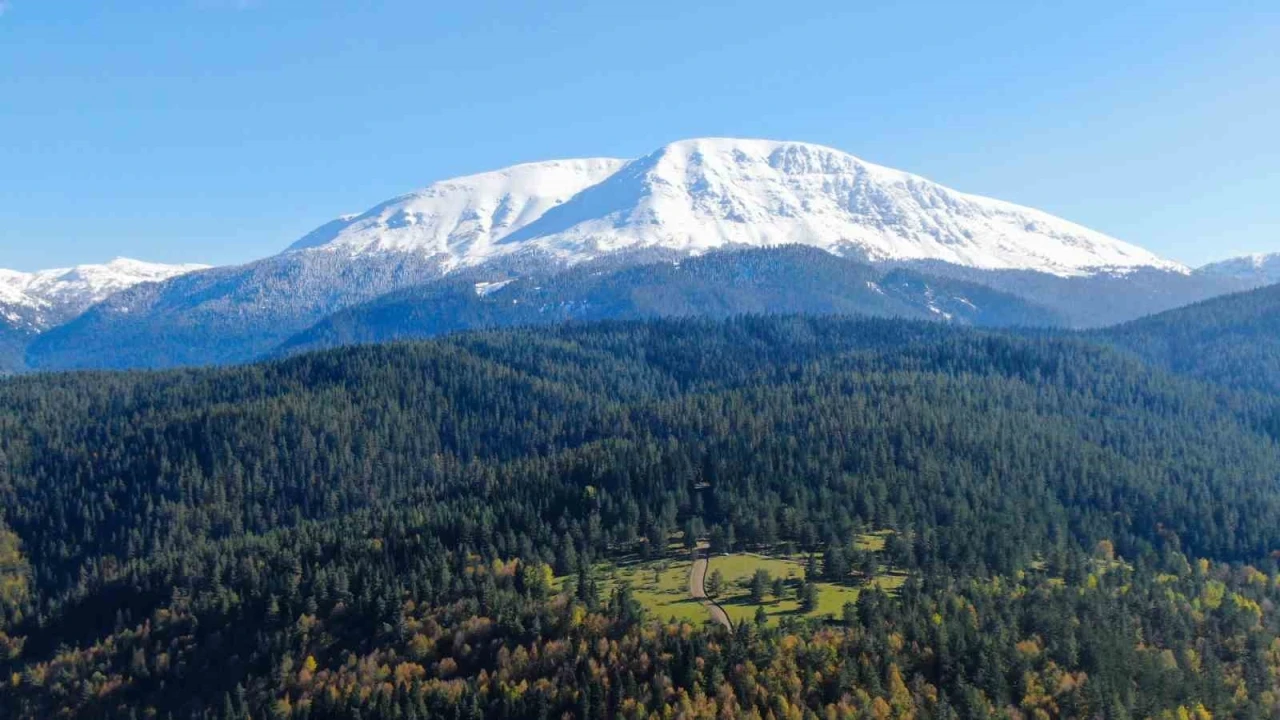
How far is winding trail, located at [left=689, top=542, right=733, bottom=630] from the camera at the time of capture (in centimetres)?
14188

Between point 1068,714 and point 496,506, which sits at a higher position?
point 496,506

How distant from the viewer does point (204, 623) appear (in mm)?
169750

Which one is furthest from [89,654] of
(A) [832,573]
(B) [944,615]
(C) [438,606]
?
(B) [944,615]

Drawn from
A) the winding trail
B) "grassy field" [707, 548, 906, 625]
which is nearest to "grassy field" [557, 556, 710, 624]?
the winding trail

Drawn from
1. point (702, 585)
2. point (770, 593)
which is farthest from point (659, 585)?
point (770, 593)

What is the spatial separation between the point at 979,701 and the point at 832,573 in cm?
4412

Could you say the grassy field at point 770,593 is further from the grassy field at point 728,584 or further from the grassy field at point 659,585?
the grassy field at point 659,585

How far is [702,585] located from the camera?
514 feet

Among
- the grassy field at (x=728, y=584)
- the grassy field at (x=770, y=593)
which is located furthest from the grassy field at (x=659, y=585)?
the grassy field at (x=770, y=593)

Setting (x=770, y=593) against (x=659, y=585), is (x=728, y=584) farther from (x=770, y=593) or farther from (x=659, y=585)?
(x=659, y=585)

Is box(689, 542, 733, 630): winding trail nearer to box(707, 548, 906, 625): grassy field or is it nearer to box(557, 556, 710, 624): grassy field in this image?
box(557, 556, 710, 624): grassy field

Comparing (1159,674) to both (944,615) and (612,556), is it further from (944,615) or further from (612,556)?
(612,556)

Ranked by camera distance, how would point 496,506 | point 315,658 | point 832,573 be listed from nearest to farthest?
point 315,658 → point 832,573 → point 496,506

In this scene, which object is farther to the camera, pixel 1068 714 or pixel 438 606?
pixel 438 606
